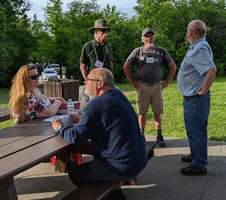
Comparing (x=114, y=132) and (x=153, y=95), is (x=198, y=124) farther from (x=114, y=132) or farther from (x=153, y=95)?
(x=114, y=132)

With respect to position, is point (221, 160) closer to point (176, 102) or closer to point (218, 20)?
point (176, 102)

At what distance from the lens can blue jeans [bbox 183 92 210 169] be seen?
3.57 metres

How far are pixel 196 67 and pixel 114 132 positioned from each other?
68.5 inches

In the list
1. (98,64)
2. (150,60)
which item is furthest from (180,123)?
(98,64)

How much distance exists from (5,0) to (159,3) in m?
12.5

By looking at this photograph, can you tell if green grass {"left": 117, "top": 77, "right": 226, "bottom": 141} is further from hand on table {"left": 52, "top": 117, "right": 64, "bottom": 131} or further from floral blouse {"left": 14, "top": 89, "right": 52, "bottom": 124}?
hand on table {"left": 52, "top": 117, "right": 64, "bottom": 131}

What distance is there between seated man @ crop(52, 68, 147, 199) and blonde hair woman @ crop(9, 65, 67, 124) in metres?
1.14

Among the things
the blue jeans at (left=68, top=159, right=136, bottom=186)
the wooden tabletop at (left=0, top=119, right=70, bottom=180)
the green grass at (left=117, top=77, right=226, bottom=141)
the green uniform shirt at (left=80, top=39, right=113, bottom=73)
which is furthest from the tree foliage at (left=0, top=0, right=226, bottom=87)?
the blue jeans at (left=68, top=159, right=136, bottom=186)

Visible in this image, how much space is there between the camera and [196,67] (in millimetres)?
3494

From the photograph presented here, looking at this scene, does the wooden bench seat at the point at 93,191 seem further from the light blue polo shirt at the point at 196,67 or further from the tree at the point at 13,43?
the tree at the point at 13,43

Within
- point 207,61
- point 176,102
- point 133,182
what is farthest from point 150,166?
point 176,102

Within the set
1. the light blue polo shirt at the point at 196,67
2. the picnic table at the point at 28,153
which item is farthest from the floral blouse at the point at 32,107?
the light blue polo shirt at the point at 196,67

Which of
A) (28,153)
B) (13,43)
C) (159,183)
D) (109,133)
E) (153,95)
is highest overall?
(13,43)

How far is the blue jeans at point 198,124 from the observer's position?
140 inches
